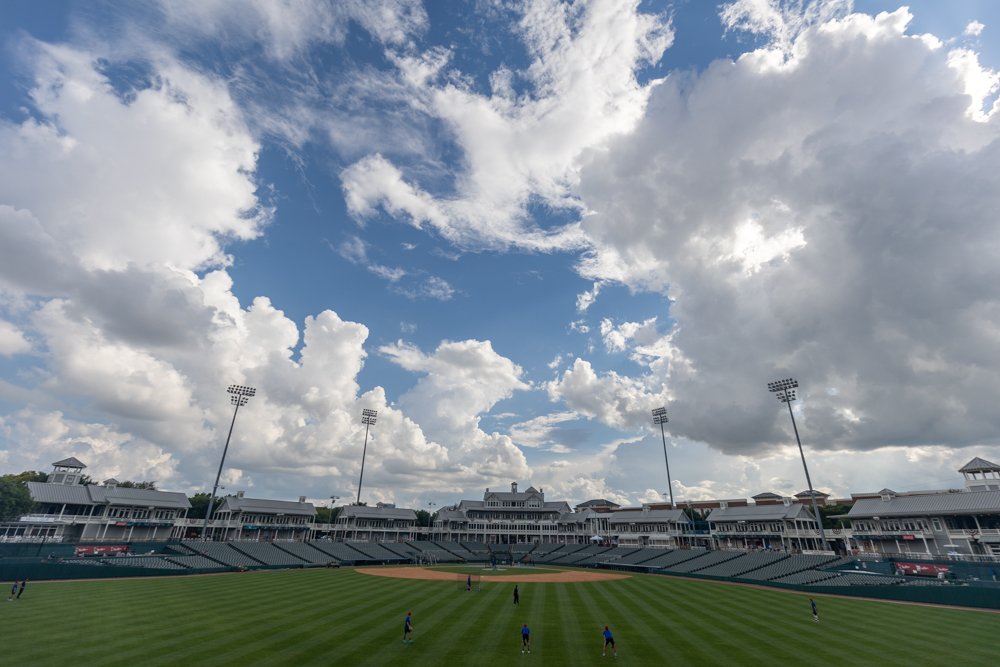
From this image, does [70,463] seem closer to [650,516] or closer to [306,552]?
[306,552]

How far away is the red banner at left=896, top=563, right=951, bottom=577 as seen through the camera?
191 ft

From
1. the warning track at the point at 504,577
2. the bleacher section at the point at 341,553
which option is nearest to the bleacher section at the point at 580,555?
the warning track at the point at 504,577

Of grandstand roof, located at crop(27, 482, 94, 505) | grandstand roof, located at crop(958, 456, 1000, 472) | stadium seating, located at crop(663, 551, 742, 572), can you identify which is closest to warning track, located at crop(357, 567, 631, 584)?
stadium seating, located at crop(663, 551, 742, 572)

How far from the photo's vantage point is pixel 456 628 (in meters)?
34.5

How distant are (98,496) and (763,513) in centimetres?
12800

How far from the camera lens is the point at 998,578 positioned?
52.0m

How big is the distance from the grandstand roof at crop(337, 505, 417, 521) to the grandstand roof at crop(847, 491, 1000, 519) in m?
101

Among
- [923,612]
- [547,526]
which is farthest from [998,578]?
[547,526]

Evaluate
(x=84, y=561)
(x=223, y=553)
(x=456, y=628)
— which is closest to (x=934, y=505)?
(x=456, y=628)

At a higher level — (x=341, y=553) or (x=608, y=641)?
(x=341, y=553)

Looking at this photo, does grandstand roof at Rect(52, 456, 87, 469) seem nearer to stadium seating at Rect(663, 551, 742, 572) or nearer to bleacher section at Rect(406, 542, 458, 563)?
bleacher section at Rect(406, 542, 458, 563)

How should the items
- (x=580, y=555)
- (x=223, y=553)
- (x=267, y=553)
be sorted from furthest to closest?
(x=580, y=555)
(x=267, y=553)
(x=223, y=553)

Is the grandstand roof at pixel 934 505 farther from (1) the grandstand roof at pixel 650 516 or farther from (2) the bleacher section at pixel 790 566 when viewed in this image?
(1) the grandstand roof at pixel 650 516

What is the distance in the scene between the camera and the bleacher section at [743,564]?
235ft
